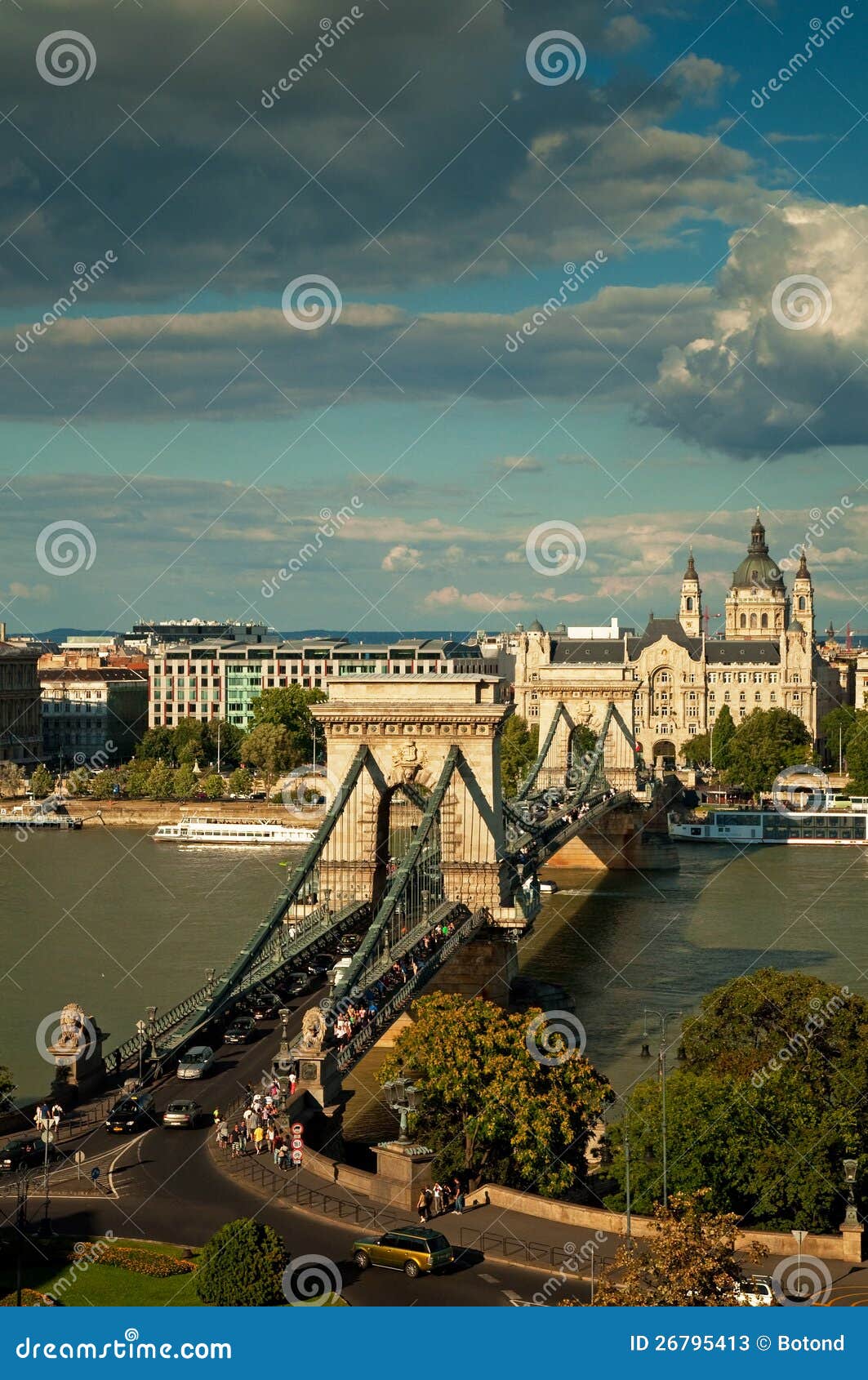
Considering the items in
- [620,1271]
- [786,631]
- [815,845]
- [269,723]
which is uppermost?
[786,631]

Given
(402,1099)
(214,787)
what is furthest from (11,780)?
(402,1099)

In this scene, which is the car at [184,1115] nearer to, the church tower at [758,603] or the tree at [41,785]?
the tree at [41,785]

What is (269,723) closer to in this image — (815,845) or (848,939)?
(815,845)

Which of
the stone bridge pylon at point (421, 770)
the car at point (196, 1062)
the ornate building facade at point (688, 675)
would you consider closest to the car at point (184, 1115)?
the car at point (196, 1062)

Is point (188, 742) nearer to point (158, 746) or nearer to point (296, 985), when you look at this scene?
point (158, 746)

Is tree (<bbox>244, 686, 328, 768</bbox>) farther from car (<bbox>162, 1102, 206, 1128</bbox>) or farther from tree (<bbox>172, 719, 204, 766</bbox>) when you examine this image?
car (<bbox>162, 1102, 206, 1128</bbox>)

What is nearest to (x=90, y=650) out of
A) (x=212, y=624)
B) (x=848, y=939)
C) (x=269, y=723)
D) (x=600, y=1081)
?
(x=212, y=624)
